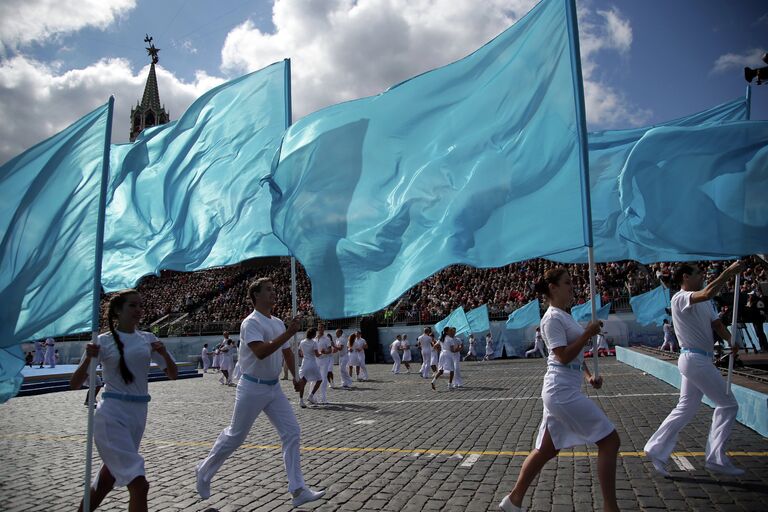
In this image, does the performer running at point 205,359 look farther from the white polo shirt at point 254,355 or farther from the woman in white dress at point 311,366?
the white polo shirt at point 254,355

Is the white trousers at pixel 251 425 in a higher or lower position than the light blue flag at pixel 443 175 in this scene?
lower

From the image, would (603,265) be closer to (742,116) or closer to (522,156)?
(742,116)

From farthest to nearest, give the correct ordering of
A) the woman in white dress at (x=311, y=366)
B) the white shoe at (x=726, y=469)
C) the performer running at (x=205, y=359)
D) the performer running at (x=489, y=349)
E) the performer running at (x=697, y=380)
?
the performer running at (x=205, y=359) < the performer running at (x=489, y=349) < the woman in white dress at (x=311, y=366) < the performer running at (x=697, y=380) < the white shoe at (x=726, y=469)

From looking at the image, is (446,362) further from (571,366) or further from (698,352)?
(571,366)

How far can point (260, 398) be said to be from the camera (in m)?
5.13

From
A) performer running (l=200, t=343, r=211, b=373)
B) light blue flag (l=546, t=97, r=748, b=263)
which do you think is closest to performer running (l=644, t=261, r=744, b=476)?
light blue flag (l=546, t=97, r=748, b=263)

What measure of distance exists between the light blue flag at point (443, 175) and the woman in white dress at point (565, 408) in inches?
37.8

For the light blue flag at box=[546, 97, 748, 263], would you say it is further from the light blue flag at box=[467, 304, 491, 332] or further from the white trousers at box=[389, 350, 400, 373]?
the light blue flag at box=[467, 304, 491, 332]

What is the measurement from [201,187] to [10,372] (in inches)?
213

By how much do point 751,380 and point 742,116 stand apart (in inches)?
167

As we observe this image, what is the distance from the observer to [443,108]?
20.3ft

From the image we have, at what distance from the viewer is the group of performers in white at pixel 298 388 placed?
160 inches

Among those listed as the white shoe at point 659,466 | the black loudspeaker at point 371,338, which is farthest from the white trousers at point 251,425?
the black loudspeaker at point 371,338

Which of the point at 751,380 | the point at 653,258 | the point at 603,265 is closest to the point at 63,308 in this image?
the point at 653,258
